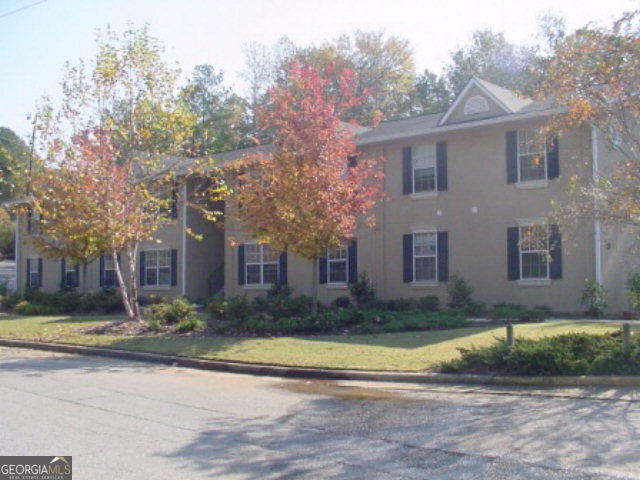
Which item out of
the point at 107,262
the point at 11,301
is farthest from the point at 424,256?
the point at 11,301

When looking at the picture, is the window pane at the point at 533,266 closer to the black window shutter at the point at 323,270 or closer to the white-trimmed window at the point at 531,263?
the white-trimmed window at the point at 531,263

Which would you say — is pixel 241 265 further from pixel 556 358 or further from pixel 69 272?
pixel 556 358

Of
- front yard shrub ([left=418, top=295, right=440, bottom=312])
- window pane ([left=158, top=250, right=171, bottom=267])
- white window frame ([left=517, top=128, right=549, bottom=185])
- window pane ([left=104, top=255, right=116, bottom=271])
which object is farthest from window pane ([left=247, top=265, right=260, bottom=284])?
white window frame ([left=517, top=128, right=549, bottom=185])

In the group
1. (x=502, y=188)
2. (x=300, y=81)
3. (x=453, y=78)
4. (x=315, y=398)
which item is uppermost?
(x=453, y=78)

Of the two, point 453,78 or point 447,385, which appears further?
point 453,78

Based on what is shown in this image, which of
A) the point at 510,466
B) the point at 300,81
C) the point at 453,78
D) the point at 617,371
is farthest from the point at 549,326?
the point at 453,78

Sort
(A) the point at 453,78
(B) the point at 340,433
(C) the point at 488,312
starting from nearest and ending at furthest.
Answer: (B) the point at 340,433, (C) the point at 488,312, (A) the point at 453,78

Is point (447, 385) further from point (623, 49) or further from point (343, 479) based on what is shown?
point (623, 49)

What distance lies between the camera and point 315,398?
9.84 metres

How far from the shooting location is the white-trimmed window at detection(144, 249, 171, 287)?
97.6ft

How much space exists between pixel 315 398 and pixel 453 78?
41882 mm

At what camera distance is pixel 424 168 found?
871 inches

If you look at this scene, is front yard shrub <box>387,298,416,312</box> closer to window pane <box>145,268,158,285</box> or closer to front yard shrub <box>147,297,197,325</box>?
front yard shrub <box>147,297,197,325</box>

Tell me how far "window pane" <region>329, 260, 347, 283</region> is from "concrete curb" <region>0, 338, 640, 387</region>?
9.94 m
